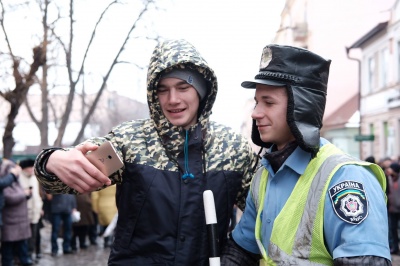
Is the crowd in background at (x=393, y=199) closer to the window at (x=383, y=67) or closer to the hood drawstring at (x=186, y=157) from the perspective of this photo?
the hood drawstring at (x=186, y=157)

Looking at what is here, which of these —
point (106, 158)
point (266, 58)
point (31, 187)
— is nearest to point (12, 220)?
point (31, 187)

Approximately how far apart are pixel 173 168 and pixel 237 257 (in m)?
0.51

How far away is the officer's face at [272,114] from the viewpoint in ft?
8.26

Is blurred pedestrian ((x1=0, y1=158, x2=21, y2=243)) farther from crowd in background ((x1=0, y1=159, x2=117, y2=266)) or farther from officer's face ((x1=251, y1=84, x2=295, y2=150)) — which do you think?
officer's face ((x1=251, y1=84, x2=295, y2=150))

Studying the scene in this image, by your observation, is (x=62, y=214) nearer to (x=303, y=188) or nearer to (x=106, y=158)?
(x=106, y=158)

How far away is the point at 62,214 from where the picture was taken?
38.8 ft

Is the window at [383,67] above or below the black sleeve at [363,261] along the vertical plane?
above

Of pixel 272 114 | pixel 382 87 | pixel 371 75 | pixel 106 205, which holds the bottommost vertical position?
pixel 106 205

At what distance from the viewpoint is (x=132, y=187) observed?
2906 mm

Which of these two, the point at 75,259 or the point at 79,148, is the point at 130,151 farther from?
the point at 75,259

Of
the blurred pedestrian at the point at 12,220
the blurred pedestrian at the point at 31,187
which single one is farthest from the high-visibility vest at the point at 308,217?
the blurred pedestrian at the point at 31,187

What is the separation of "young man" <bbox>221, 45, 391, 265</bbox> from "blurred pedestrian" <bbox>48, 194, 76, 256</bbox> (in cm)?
910

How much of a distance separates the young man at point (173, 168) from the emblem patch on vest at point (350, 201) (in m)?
0.81

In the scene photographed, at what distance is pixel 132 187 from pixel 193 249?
1.32 feet
